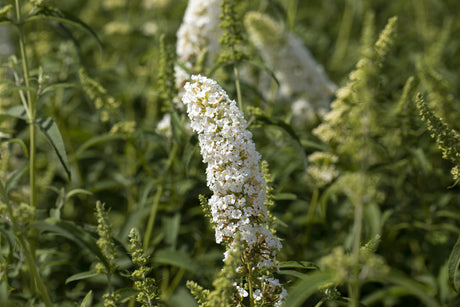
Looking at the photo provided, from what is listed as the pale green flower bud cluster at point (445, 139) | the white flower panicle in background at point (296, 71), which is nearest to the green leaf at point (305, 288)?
the pale green flower bud cluster at point (445, 139)

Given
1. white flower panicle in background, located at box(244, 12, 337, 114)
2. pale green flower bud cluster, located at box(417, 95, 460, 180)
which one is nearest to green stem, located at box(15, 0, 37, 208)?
pale green flower bud cluster, located at box(417, 95, 460, 180)

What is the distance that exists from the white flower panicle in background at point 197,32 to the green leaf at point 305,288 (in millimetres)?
2675

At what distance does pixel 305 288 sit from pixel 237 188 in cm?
61

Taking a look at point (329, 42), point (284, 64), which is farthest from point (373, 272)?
point (329, 42)

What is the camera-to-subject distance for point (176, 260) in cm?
364

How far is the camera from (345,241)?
4.26m

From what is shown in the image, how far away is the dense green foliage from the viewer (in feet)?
8.18

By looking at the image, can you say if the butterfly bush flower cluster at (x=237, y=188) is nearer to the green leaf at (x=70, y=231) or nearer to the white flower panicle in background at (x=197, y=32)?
the green leaf at (x=70, y=231)

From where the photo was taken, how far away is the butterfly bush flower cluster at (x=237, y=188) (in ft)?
8.01

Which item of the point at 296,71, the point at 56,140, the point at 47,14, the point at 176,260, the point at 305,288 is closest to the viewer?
the point at 305,288

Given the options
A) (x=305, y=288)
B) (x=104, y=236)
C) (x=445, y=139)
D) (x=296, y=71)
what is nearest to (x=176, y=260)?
(x=104, y=236)

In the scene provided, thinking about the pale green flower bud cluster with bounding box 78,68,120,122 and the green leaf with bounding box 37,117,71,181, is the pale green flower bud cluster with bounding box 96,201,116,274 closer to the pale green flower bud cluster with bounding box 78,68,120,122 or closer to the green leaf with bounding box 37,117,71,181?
the green leaf with bounding box 37,117,71,181

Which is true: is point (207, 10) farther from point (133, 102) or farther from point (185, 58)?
point (133, 102)

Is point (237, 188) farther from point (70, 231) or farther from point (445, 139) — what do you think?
point (445, 139)
